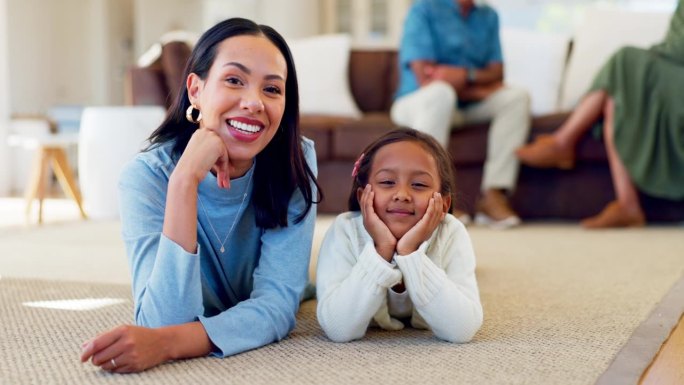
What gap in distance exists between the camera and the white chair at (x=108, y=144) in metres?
3.65

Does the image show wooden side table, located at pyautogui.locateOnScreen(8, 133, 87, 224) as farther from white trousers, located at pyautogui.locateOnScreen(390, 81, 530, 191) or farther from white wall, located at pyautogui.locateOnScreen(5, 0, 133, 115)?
white wall, located at pyautogui.locateOnScreen(5, 0, 133, 115)

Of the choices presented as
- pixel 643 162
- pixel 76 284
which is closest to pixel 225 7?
pixel 643 162

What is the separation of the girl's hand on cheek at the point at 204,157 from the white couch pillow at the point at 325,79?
2.63 meters

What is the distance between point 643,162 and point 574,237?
0.53 m

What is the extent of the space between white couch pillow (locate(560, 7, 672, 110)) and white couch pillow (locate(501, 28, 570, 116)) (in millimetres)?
58

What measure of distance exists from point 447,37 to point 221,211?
2237 mm

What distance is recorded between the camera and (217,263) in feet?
4.57

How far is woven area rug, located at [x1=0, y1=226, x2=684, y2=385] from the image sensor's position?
111cm

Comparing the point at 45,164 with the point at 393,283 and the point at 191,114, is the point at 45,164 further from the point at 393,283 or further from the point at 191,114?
the point at 393,283

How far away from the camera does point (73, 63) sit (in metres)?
7.70

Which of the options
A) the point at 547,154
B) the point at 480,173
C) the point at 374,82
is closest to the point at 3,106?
the point at 374,82

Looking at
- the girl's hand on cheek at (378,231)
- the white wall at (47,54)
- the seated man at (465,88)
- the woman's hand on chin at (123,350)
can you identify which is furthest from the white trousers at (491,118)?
the white wall at (47,54)

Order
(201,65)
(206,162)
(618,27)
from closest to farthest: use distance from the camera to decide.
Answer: (206,162) < (201,65) < (618,27)

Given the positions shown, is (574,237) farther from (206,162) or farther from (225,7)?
(225,7)
